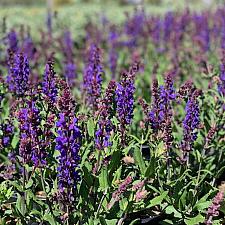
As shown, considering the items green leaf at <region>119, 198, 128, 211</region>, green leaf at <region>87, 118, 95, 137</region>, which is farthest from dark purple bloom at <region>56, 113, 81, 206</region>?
green leaf at <region>87, 118, 95, 137</region>

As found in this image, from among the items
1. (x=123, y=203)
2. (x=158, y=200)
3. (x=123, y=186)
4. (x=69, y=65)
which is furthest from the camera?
(x=69, y=65)

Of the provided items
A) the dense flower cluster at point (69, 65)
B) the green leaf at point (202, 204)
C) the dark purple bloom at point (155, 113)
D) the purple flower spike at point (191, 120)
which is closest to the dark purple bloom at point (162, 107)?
the dark purple bloom at point (155, 113)

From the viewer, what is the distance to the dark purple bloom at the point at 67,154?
3.08 metres

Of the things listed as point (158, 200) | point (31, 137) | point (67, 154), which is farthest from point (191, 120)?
point (31, 137)

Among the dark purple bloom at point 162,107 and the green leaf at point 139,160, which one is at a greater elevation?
the dark purple bloom at point 162,107

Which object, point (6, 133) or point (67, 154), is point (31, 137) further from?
point (6, 133)

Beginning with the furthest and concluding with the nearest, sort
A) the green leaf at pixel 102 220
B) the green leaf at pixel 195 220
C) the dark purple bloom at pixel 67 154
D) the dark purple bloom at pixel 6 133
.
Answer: the dark purple bloom at pixel 6 133 < the green leaf at pixel 195 220 < the green leaf at pixel 102 220 < the dark purple bloom at pixel 67 154

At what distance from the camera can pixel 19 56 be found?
4.30m

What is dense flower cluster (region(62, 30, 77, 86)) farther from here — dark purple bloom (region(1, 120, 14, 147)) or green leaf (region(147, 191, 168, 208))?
green leaf (region(147, 191, 168, 208))

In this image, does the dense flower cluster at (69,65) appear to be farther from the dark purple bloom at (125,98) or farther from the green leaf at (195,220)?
the green leaf at (195,220)

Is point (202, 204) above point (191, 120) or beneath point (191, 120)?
beneath

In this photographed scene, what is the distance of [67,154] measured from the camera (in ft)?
10.3

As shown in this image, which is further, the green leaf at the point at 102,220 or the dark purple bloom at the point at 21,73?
the dark purple bloom at the point at 21,73

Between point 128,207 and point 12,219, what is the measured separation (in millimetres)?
1144
